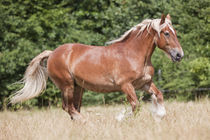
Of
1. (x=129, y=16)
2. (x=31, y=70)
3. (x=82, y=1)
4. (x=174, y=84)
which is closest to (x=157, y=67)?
(x=174, y=84)

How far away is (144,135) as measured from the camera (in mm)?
3730

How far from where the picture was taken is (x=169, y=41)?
5.63 m

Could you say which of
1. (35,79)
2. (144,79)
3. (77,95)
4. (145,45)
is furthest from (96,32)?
(144,79)

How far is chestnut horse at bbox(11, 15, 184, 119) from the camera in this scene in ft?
18.7

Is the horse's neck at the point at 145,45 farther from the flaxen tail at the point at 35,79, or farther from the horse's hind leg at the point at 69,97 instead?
the flaxen tail at the point at 35,79

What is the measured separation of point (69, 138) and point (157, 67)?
1174 cm

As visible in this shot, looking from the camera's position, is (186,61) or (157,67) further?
(157,67)

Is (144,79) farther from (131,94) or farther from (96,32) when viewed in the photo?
(96,32)

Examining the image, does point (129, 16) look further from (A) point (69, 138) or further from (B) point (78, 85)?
(A) point (69, 138)

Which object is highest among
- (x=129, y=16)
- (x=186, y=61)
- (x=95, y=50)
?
(x=95, y=50)

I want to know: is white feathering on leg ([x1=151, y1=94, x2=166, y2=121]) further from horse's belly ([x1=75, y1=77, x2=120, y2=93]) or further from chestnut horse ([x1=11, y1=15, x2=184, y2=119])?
horse's belly ([x1=75, y1=77, x2=120, y2=93])

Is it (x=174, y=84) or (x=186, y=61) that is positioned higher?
(x=186, y=61)

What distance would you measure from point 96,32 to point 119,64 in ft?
37.8

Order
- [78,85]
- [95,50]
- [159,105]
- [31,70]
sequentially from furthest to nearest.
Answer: [31,70] < [78,85] < [95,50] < [159,105]
